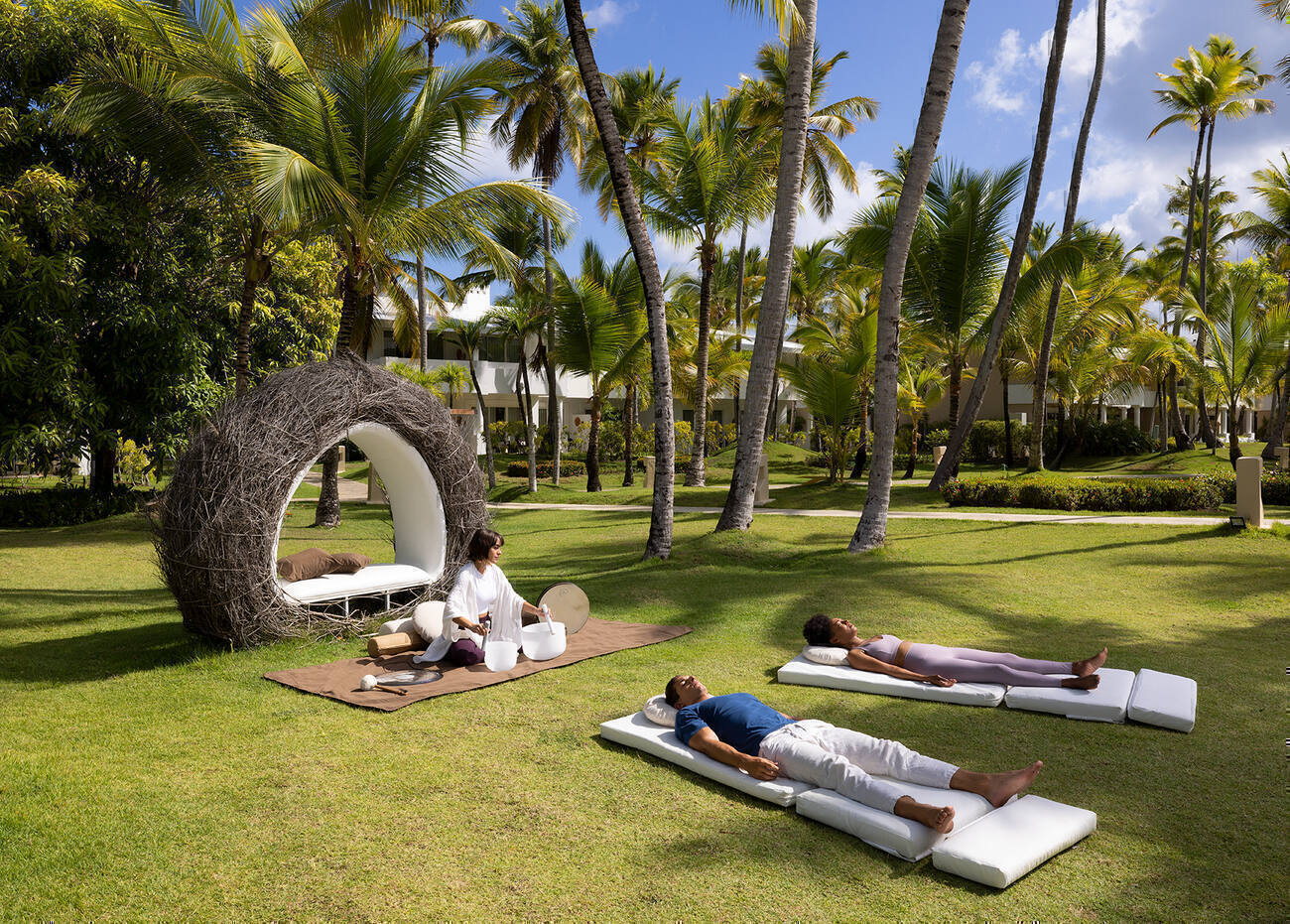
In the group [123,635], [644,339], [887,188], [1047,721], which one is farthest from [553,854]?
[887,188]

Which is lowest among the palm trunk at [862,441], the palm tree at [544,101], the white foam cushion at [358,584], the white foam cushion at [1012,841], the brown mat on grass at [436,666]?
the brown mat on grass at [436,666]

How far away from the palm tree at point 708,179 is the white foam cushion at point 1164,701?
1605 cm

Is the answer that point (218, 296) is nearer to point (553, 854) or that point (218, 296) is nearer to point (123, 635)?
point (123, 635)

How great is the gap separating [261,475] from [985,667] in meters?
5.90

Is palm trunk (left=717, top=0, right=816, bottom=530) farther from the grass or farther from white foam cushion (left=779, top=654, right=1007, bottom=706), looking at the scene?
white foam cushion (left=779, top=654, right=1007, bottom=706)

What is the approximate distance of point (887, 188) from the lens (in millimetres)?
26047

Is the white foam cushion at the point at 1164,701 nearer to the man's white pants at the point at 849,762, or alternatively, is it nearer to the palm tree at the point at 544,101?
the man's white pants at the point at 849,762

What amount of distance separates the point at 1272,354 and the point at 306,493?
26.2m

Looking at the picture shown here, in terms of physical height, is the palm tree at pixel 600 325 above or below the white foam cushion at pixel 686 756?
above

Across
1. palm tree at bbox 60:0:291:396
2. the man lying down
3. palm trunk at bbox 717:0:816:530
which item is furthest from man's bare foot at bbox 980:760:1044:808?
palm tree at bbox 60:0:291:396

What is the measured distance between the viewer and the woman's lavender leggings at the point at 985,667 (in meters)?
5.93

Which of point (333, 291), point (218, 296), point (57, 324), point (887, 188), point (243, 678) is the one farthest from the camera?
point (887, 188)

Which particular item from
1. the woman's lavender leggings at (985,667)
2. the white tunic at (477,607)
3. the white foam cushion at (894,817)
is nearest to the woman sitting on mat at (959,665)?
the woman's lavender leggings at (985,667)

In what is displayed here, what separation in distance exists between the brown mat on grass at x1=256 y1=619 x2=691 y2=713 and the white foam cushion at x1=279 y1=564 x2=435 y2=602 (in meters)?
0.99
